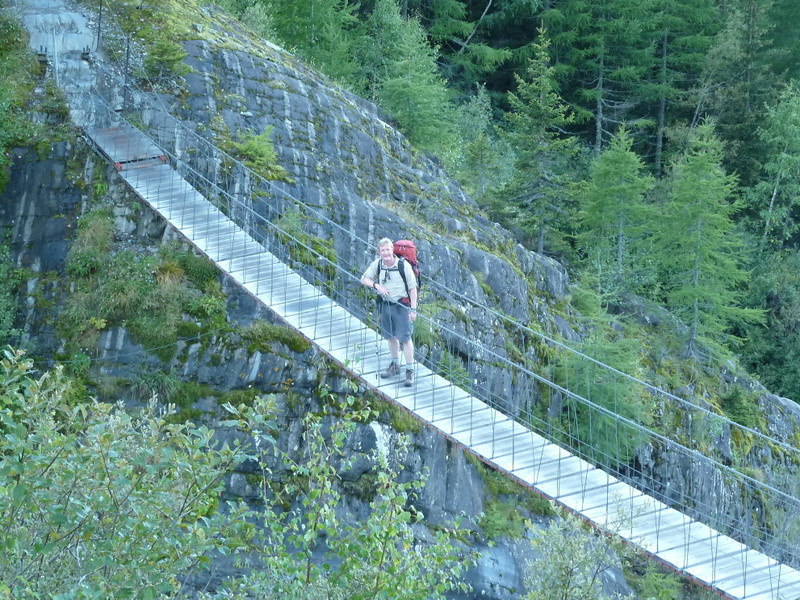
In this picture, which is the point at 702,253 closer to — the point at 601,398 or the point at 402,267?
the point at 601,398

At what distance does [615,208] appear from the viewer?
20.8 meters

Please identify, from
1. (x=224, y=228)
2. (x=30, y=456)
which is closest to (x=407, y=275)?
(x=224, y=228)

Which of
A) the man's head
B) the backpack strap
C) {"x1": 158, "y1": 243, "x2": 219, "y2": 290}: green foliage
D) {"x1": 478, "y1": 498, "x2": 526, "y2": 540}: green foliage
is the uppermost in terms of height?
the man's head

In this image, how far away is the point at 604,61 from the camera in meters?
30.4

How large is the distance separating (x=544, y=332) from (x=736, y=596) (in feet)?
26.1

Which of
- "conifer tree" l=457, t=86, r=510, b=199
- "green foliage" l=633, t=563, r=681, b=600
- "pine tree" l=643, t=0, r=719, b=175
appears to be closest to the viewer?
"green foliage" l=633, t=563, r=681, b=600

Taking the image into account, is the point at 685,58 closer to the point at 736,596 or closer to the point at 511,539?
the point at 511,539

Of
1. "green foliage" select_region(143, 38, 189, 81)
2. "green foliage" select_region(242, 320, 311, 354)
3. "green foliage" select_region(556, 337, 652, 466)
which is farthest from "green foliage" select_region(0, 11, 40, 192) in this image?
"green foliage" select_region(556, 337, 652, 466)

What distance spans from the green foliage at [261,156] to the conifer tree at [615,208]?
9.29 metres

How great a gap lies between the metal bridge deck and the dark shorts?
0.34 meters

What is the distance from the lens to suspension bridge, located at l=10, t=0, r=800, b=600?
7707mm

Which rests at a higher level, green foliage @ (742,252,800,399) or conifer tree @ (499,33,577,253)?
conifer tree @ (499,33,577,253)

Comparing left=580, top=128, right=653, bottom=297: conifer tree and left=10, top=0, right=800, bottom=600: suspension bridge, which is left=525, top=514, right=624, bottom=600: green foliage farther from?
left=580, top=128, right=653, bottom=297: conifer tree

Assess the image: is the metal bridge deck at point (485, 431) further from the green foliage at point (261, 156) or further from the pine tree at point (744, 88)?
the pine tree at point (744, 88)
